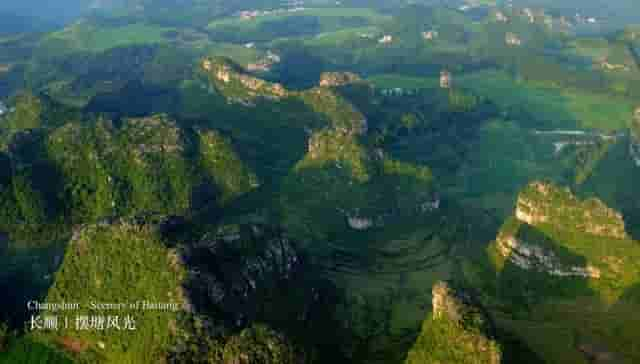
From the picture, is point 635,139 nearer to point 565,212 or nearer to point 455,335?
point 565,212

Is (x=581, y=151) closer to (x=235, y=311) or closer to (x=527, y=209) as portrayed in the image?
(x=527, y=209)

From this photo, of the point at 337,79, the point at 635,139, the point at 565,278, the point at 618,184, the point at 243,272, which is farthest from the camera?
the point at 337,79

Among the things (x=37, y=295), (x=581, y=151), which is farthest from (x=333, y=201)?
(x=581, y=151)

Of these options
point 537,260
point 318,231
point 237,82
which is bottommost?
point 318,231

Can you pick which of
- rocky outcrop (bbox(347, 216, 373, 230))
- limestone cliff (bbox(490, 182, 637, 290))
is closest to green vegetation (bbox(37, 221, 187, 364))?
rocky outcrop (bbox(347, 216, 373, 230))

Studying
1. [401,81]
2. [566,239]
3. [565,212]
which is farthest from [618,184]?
[401,81]

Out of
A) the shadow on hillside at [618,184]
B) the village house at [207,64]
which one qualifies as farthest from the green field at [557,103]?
the village house at [207,64]
